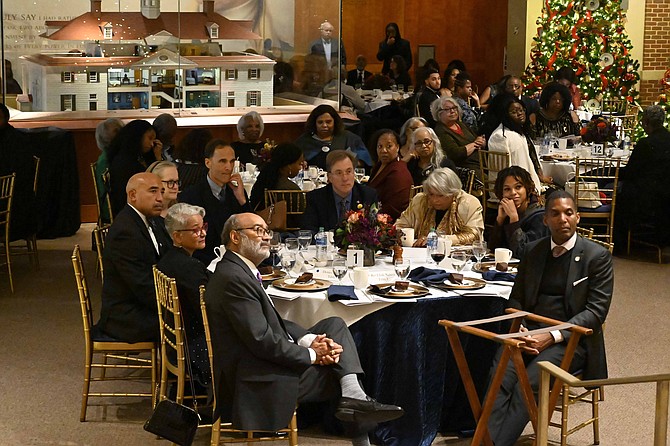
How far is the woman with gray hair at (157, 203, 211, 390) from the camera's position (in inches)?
199

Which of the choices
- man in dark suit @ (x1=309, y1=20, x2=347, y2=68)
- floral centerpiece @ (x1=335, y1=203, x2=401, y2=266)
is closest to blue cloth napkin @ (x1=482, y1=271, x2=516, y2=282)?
floral centerpiece @ (x1=335, y1=203, x2=401, y2=266)

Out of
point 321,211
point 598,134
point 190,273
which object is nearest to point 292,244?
point 190,273

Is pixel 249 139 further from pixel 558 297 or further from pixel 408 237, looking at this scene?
pixel 558 297

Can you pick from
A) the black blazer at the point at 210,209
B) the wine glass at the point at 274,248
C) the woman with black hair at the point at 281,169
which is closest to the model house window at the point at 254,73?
the woman with black hair at the point at 281,169

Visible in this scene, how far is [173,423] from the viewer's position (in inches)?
182

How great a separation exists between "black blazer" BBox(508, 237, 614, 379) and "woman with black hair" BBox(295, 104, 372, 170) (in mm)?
4332

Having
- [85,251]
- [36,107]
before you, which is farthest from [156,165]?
[36,107]

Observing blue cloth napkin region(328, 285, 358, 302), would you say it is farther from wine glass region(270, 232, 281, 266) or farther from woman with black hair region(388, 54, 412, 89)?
woman with black hair region(388, 54, 412, 89)

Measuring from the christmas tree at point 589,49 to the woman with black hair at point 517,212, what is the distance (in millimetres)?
9808

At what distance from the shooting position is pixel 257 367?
4613mm

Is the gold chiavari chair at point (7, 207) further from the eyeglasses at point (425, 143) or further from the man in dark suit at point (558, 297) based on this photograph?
the man in dark suit at point (558, 297)

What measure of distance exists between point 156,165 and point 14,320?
1.68 metres

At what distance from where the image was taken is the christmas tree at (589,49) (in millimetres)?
15562

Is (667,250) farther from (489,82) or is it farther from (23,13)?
(489,82)
